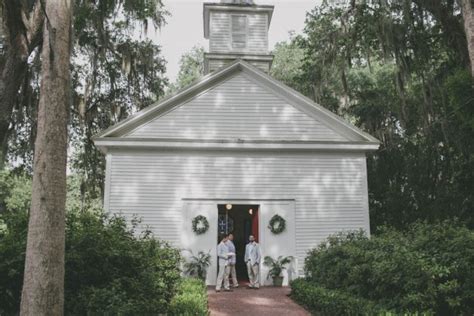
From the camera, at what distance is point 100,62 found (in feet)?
63.4

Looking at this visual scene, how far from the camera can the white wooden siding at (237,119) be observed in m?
15.0

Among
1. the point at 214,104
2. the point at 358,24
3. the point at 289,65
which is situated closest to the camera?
the point at 214,104

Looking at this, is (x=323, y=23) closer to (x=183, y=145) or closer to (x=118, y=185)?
(x=183, y=145)

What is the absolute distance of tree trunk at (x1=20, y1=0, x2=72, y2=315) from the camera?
18.4 ft

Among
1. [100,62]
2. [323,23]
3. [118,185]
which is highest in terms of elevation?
[323,23]

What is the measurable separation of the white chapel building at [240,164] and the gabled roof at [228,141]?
31 mm

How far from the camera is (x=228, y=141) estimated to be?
14.6 meters

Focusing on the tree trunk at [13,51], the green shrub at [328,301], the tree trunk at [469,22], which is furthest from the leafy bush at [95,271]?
the tree trunk at [469,22]

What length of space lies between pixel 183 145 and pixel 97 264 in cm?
735

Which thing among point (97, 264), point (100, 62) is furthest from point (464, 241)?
point (100, 62)

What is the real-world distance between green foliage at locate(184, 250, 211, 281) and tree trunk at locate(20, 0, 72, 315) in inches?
322

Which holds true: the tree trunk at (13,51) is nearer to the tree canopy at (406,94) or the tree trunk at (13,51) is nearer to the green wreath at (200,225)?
the green wreath at (200,225)

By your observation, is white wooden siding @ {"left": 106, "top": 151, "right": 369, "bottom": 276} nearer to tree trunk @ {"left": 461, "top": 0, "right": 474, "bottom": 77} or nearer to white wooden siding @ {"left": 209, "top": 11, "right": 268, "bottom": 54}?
white wooden siding @ {"left": 209, "top": 11, "right": 268, "bottom": 54}

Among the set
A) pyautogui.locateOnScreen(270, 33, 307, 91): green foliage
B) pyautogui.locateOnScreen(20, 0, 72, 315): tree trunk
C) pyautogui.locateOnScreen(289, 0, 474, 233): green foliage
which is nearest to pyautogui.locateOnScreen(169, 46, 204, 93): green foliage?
pyautogui.locateOnScreen(270, 33, 307, 91): green foliage
